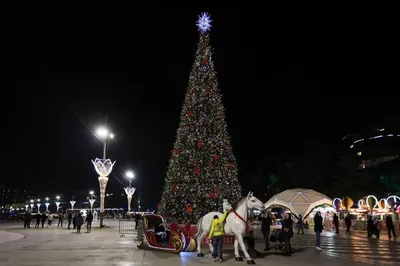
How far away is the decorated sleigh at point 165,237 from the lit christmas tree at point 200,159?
4.10 m

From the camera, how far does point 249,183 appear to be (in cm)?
7394

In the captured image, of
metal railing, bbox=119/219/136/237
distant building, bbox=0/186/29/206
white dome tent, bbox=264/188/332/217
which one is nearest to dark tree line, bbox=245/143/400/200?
white dome tent, bbox=264/188/332/217

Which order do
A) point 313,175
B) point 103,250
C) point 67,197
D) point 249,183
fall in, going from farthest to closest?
point 67,197 → point 249,183 → point 313,175 → point 103,250

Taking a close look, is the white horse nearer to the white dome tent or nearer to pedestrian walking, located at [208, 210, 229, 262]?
pedestrian walking, located at [208, 210, 229, 262]

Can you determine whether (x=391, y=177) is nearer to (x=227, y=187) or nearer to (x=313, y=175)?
(x=313, y=175)

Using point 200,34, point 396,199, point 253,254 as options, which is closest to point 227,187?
point 253,254

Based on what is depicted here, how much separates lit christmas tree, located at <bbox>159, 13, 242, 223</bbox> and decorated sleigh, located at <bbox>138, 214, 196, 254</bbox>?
410 centimetres

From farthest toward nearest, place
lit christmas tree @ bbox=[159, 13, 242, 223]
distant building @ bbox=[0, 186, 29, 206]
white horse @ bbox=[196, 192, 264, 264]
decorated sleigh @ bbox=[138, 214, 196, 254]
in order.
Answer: distant building @ bbox=[0, 186, 29, 206] < lit christmas tree @ bbox=[159, 13, 242, 223] < decorated sleigh @ bbox=[138, 214, 196, 254] < white horse @ bbox=[196, 192, 264, 264]

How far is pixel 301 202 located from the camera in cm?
3612

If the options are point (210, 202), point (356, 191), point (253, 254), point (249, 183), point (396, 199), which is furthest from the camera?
point (249, 183)

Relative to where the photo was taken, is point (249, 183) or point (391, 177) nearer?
point (391, 177)

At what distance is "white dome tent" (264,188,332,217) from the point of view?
35656 millimetres

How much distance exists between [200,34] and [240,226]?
46.4ft

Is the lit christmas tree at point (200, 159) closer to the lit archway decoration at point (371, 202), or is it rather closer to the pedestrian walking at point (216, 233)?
the pedestrian walking at point (216, 233)
